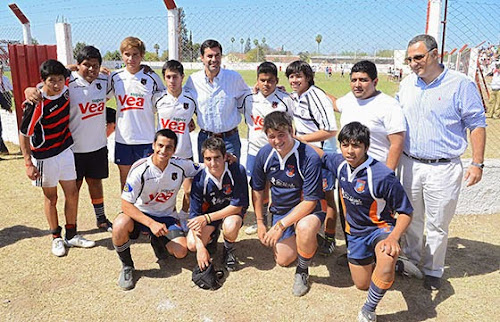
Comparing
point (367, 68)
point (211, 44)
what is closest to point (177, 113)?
point (211, 44)

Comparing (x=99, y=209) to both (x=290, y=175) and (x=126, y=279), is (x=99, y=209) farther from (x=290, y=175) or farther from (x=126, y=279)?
(x=290, y=175)

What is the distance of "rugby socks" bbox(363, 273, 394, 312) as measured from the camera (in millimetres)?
2961

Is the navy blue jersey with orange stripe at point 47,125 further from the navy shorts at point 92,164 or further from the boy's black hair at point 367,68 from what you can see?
the boy's black hair at point 367,68

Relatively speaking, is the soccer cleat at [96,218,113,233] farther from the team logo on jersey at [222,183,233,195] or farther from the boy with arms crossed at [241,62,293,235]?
the boy with arms crossed at [241,62,293,235]

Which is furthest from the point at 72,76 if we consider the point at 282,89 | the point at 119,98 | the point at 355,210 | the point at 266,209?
the point at 355,210

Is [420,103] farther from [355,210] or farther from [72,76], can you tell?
[72,76]

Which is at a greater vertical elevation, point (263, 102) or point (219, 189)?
point (263, 102)

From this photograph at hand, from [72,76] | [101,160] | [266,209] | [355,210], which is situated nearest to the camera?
[355,210]

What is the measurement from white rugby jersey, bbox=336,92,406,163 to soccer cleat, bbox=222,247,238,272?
1.61 meters

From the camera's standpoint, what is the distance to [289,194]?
12.2 feet

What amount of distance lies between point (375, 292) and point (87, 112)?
3266 millimetres

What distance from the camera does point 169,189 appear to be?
12.6 feet

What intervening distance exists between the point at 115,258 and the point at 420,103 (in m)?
3.19

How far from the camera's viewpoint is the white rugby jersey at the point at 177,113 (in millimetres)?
4289
